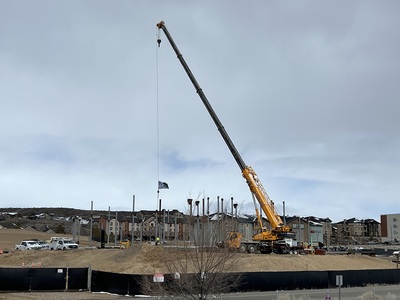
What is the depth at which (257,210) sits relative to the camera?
52.6m

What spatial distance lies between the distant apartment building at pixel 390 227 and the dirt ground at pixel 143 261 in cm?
12503

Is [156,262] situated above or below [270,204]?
below

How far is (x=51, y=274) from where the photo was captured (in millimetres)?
33406

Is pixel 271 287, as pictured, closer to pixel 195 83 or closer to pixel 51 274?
pixel 51 274

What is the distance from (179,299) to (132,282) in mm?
12436

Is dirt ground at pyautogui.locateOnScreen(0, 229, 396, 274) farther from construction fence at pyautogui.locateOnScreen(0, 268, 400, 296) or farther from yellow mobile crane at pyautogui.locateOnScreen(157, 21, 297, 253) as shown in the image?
construction fence at pyautogui.locateOnScreen(0, 268, 400, 296)

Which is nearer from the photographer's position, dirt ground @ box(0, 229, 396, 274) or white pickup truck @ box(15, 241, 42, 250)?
dirt ground @ box(0, 229, 396, 274)

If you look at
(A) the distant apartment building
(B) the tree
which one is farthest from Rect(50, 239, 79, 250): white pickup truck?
(A) the distant apartment building

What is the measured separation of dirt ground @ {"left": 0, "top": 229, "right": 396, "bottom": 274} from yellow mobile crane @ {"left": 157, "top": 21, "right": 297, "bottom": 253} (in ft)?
8.38

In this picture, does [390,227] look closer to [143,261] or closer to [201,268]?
[143,261]

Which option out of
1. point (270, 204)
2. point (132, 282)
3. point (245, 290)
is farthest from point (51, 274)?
point (270, 204)

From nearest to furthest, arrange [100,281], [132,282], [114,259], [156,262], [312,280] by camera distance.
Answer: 1. [132,282]
2. [100,281]
3. [312,280]
4. [156,262]
5. [114,259]

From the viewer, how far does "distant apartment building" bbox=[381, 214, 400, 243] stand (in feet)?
584

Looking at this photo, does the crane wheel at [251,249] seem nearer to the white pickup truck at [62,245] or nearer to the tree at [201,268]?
the white pickup truck at [62,245]
